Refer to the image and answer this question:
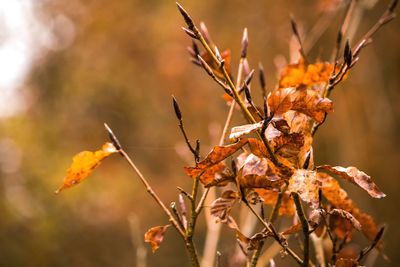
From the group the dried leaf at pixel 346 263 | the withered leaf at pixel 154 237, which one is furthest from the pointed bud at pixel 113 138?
the dried leaf at pixel 346 263

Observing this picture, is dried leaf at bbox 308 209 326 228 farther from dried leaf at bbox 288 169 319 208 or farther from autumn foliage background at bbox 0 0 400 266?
autumn foliage background at bbox 0 0 400 266

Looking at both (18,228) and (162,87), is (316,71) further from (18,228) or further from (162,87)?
(162,87)

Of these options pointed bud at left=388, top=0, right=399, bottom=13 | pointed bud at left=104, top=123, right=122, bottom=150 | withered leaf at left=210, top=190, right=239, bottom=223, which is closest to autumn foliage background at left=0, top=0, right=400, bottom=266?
pointed bud at left=388, top=0, right=399, bottom=13

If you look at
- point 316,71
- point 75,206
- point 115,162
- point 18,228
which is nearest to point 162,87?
point 115,162

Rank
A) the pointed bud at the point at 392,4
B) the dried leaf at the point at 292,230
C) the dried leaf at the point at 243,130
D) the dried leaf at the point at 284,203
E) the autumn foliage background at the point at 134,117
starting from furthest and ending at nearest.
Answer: the autumn foliage background at the point at 134,117 < the pointed bud at the point at 392,4 < the dried leaf at the point at 284,203 < the dried leaf at the point at 292,230 < the dried leaf at the point at 243,130

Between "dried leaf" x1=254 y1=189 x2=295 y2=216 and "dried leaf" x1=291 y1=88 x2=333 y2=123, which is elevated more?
"dried leaf" x1=291 y1=88 x2=333 y2=123

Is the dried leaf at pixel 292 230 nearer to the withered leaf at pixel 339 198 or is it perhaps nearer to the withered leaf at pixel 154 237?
the withered leaf at pixel 339 198

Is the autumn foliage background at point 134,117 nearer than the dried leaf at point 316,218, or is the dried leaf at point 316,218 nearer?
the dried leaf at point 316,218
